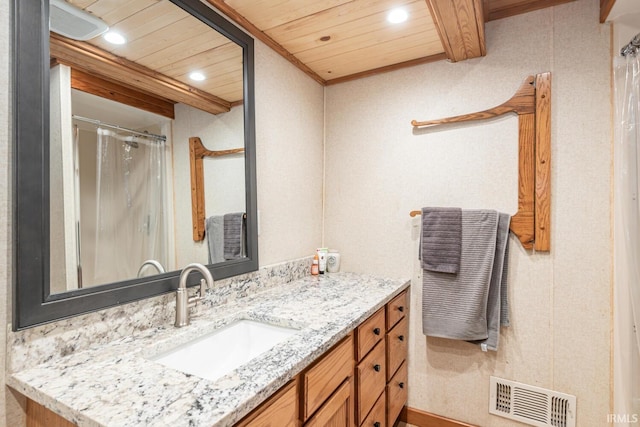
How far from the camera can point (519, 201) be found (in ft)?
5.61

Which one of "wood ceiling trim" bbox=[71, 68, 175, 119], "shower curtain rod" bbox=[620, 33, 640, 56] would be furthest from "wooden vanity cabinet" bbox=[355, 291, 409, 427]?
"shower curtain rod" bbox=[620, 33, 640, 56]

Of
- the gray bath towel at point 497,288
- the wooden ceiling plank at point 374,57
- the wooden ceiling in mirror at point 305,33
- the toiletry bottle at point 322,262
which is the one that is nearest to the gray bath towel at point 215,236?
the wooden ceiling in mirror at point 305,33

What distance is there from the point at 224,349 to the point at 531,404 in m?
1.65

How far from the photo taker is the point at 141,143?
3.97ft

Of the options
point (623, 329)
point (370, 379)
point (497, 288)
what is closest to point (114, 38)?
point (370, 379)

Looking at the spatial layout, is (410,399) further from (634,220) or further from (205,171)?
(205,171)

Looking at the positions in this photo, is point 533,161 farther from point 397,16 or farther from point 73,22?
point 73,22

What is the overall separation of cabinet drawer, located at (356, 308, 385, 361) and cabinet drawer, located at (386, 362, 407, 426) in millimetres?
366

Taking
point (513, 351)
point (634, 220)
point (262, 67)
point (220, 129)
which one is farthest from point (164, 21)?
point (513, 351)

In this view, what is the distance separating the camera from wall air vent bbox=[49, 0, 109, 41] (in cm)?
95

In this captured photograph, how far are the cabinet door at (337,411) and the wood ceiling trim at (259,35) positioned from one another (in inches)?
67.7

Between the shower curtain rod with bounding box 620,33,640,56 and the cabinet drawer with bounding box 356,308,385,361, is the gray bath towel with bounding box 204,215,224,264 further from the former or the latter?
the shower curtain rod with bounding box 620,33,640,56

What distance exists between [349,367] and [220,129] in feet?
3.97

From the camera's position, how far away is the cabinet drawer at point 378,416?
146cm
